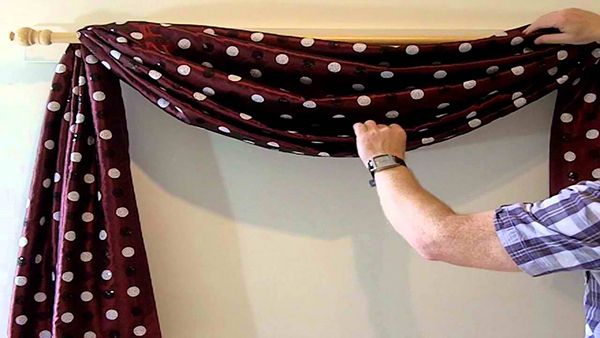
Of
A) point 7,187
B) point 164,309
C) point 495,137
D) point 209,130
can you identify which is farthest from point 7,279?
point 495,137

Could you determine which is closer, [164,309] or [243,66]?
[243,66]

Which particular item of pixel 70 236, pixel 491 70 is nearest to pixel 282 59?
pixel 491 70

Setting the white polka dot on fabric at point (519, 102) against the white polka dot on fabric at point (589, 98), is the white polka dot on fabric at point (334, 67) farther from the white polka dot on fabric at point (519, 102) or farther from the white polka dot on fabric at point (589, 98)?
the white polka dot on fabric at point (589, 98)

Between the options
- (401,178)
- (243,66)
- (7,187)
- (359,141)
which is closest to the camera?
(401,178)

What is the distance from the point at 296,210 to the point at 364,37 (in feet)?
1.24

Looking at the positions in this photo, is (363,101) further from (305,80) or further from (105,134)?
(105,134)

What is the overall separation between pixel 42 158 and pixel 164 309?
387mm

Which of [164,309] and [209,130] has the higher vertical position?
A: [209,130]

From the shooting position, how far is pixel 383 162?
1146mm

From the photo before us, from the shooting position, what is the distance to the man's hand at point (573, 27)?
1.40 meters

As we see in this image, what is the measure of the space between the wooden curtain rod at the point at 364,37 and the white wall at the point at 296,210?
0.03m

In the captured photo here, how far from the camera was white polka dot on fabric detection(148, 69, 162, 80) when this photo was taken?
1.31 metres

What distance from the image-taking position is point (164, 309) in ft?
4.85

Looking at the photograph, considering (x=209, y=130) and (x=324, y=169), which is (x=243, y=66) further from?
(x=324, y=169)
